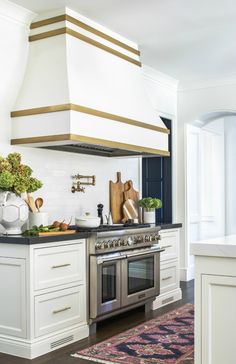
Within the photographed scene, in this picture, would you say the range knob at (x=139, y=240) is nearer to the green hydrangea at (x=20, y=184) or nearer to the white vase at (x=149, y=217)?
the white vase at (x=149, y=217)

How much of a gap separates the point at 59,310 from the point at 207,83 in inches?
166

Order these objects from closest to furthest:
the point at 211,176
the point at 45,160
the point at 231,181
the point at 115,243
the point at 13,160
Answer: the point at 13,160, the point at 115,243, the point at 45,160, the point at 211,176, the point at 231,181

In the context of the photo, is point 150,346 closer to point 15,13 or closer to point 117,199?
point 117,199

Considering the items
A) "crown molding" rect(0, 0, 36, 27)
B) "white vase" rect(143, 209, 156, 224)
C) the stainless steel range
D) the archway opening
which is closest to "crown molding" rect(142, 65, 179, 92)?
the archway opening

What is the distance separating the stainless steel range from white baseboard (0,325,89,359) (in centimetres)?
37

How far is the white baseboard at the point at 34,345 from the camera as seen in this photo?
3.46 metres

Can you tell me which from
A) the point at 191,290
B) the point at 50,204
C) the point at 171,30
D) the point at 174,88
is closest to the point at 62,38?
the point at 171,30

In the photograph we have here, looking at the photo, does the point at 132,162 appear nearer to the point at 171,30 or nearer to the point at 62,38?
the point at 171,30

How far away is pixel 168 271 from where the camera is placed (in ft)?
17.6

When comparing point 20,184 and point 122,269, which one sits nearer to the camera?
point 20,184

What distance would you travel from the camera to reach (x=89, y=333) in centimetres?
408

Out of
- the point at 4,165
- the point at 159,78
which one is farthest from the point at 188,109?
the point at 4,165

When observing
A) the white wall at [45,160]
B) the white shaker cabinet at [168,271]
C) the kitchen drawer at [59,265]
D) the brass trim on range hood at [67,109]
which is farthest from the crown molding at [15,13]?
the white shaker cabinet at [168,271]

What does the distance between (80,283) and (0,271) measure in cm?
69
